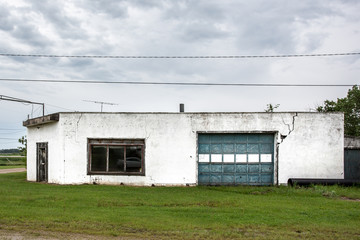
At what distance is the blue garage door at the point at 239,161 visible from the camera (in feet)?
59.0

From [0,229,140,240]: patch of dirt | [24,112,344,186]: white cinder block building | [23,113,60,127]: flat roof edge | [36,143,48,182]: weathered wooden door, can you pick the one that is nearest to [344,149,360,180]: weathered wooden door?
[24,112,344,186]: white cinder block building

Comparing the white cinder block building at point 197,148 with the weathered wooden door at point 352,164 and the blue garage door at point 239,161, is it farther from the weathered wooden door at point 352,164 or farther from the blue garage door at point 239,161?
the weathered wooden door at point 352,164

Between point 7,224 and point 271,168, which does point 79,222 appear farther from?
point 271,168

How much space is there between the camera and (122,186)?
17.1 meters

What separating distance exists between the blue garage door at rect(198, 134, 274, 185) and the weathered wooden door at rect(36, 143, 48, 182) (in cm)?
784

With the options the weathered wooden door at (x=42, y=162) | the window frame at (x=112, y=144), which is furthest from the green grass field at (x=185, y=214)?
the weathered wooden door at (x=42, y=162)

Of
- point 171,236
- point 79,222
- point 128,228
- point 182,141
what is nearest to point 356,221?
point 171,236

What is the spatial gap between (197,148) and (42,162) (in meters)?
8.27

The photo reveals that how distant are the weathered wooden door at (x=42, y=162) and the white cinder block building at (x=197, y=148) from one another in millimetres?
1547

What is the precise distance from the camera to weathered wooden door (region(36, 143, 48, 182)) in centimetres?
1941

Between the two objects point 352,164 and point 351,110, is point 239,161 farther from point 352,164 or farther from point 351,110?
point 351,110

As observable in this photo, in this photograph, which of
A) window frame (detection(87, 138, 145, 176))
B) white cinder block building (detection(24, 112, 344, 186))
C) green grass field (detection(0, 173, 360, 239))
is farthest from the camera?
window frame (detection(87, 138, 145, 176))

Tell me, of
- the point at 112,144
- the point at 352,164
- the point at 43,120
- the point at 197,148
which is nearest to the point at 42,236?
the point at 112,144

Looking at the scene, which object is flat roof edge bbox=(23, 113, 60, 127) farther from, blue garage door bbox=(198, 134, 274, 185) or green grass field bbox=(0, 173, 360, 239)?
blue garage door bbox=(198, 134, 274, 185)
